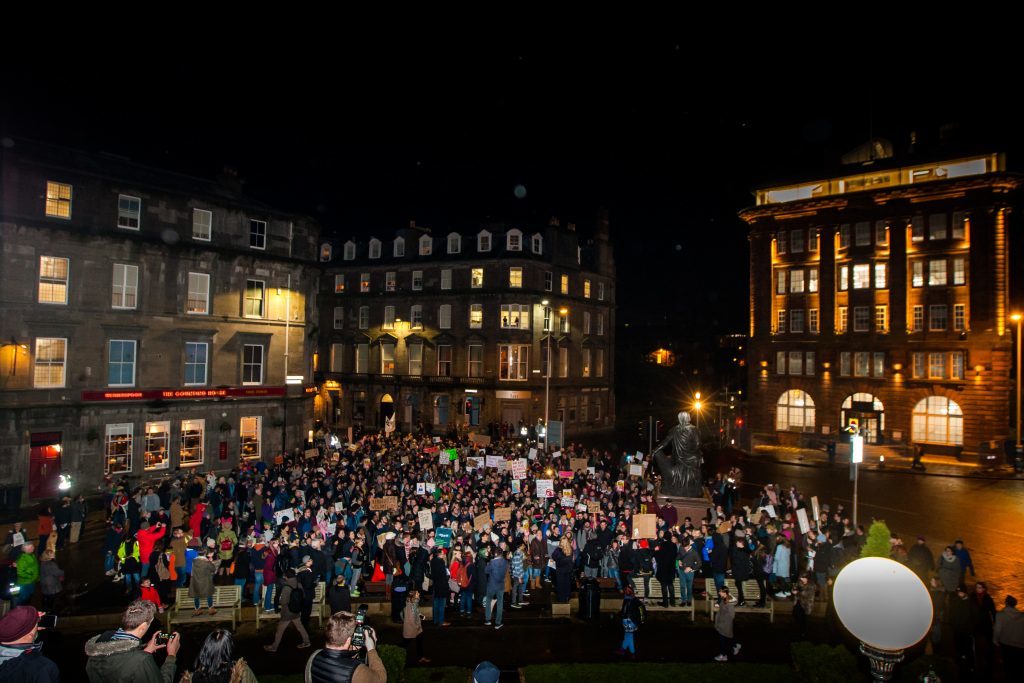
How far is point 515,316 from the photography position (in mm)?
53000

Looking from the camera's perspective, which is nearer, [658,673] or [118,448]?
[658,673]

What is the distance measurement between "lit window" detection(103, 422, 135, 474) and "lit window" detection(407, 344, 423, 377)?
28133 millimetres

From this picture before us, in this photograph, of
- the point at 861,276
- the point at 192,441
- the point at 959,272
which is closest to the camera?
the point at 192,441

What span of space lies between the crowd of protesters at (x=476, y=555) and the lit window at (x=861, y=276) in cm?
3226

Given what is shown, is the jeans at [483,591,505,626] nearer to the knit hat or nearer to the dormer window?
the knit hat

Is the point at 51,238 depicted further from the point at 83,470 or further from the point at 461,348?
the point at 461,348

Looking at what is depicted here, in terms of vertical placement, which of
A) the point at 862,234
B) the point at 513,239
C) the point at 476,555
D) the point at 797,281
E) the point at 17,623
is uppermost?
the point at 513,239

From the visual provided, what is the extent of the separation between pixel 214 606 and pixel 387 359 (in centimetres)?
4362

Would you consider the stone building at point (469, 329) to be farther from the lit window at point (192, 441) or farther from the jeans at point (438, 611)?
the jeans at point (438, 611)

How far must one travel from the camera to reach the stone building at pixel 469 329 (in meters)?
52.8

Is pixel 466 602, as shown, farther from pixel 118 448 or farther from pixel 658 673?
pixel 118 448

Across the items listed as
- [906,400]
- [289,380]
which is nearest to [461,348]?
[289,380]

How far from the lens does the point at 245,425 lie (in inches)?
1332

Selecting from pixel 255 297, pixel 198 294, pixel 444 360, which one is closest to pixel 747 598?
pixel 255 297
